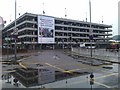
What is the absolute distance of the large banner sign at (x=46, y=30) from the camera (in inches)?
3721

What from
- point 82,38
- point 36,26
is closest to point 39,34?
point 36,26

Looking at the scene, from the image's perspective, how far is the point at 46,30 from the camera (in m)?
97.4

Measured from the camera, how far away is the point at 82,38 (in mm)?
119062

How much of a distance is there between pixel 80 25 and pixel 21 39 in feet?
134

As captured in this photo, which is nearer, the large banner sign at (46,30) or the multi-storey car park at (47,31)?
the multi-storey car park at (47,31)

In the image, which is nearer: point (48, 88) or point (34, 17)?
point (48, 88)

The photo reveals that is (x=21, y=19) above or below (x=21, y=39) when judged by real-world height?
above

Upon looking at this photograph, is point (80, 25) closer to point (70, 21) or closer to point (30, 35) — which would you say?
point (70, 21)

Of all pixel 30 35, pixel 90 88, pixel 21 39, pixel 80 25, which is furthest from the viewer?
pixel 80 25

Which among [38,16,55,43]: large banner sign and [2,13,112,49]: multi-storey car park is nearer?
[2,13,112,49]: multi-storey car park

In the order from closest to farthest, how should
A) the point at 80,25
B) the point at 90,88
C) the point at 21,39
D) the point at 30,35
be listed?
the point at 90,88 → the point at 30,35 → the point at 21,39 → the point at 80,25

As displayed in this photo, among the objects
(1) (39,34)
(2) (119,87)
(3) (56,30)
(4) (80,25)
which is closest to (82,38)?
(4) (80,25)

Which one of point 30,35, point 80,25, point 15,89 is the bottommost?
point 15,89

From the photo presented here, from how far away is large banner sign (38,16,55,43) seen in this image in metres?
94.5
